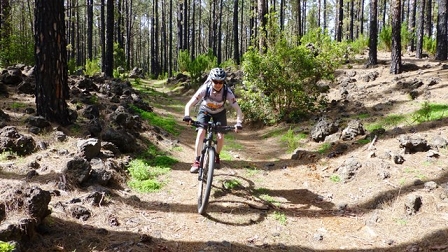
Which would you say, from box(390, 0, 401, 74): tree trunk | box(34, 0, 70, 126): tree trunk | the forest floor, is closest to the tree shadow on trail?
the forest floor

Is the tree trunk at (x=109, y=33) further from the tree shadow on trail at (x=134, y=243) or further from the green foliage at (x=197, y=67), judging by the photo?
the tree shadow on trail at (x=134, y=243)

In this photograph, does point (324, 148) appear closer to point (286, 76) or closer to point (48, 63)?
point (286, 76)

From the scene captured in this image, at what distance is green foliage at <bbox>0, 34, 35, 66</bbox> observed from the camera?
43.6 ft

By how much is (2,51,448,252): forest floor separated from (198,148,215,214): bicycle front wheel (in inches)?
7.3

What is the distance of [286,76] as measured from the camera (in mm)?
10195

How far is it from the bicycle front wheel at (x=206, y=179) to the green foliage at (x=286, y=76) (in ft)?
18.5

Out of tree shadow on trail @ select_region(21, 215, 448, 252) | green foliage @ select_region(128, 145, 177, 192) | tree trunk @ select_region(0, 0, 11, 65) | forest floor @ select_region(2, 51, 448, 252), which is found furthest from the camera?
tree trunk @ select_region(0, 0, 11, 65)

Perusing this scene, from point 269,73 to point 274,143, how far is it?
2.23 metres

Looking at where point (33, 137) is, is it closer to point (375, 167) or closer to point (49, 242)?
point (49, 242)

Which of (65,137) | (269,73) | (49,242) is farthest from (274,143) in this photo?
(49,242)

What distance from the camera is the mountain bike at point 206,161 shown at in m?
4.68

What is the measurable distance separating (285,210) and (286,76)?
580cm

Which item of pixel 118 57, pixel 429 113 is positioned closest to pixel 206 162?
pixel 429 113

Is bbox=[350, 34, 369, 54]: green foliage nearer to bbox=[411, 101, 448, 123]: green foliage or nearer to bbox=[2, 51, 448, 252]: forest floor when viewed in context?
bbox=[411, 101, 448, 123]: green foliage
